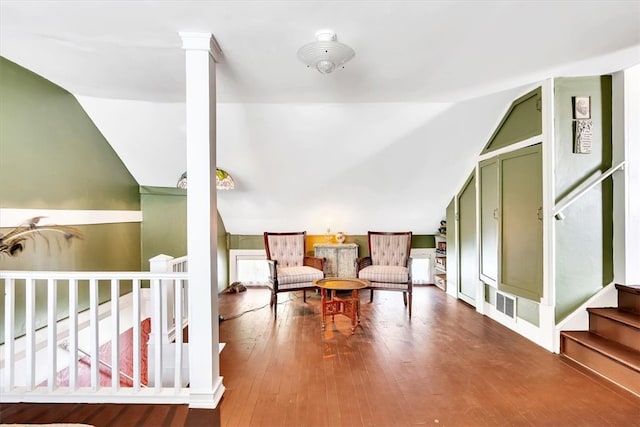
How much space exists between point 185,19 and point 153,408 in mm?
2418

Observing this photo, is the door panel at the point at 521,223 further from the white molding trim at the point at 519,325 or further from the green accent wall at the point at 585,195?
the white molding trim at the point at 519,325

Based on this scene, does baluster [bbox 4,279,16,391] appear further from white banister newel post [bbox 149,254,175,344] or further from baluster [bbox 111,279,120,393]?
white banister newel post [bbox 149,254,175,344]

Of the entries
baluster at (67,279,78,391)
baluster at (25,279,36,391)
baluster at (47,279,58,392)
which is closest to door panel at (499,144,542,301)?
baluster at (67,279,78,391)

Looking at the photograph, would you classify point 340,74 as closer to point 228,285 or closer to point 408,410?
point 408,410

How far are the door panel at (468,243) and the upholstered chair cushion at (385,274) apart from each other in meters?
0.86

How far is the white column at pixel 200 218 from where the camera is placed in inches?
80.6

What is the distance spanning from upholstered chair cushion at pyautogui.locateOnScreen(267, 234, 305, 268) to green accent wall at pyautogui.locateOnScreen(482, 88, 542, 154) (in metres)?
2.84

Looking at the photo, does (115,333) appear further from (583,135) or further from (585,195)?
(583,135)

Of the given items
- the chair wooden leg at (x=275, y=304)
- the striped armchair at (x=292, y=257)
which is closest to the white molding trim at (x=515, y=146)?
the striped armchair at (x=292, y=257)

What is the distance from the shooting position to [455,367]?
8.28ft

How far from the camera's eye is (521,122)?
124 inches

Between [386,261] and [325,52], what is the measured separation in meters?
→ 3.31

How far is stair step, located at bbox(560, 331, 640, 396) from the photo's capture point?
2209mm

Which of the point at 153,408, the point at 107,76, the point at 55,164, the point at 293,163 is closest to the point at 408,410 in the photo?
the point at 153,408
